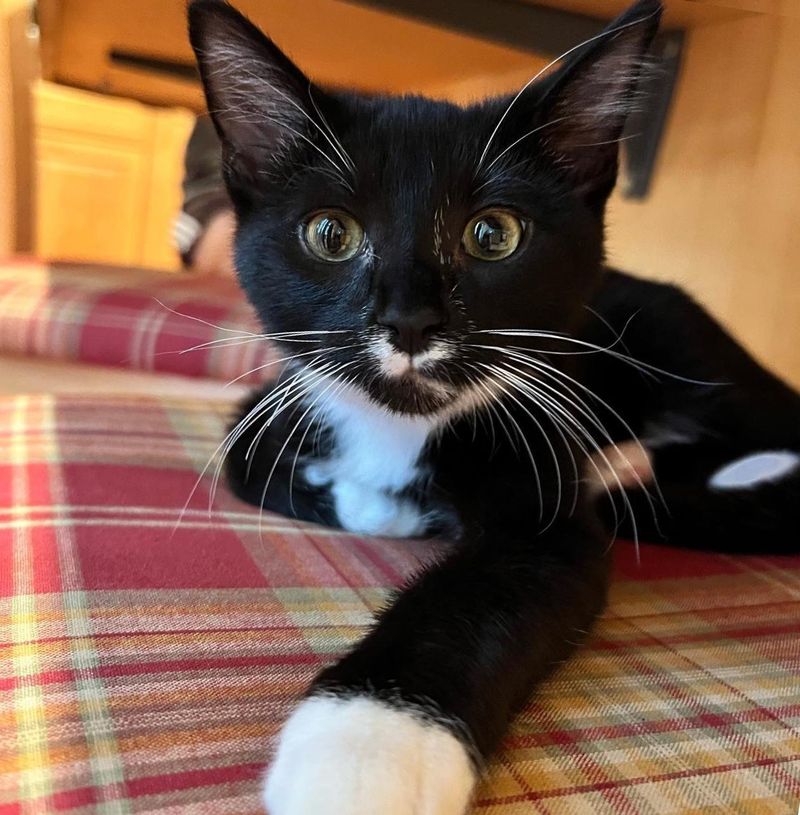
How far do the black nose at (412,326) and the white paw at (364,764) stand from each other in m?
0.28

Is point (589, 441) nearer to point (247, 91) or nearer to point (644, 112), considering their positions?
point (247, 91)

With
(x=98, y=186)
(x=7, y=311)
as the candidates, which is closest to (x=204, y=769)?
(x=7, y=311)

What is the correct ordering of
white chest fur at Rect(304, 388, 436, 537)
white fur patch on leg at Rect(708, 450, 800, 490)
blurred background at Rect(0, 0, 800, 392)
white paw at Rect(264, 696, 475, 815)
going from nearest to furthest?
white paw at Rect(264, 696, 475, 815)
white chest fur at Rect(304, 388, 436, 537)
white fur patch on leg at Rect(708, 450, 800, 490)
blurred background at Rect(0, 0, 800, 392)

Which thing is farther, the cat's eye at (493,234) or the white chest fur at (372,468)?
the white chest fur at (372,468)

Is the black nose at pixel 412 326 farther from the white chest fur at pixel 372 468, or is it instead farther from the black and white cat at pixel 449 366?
the white chest fur at pixel 372 468

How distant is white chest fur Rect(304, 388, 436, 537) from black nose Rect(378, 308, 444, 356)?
0.17 metres

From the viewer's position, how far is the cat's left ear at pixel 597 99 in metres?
0.69

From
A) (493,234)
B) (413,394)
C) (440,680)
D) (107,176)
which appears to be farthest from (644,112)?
(107,176)

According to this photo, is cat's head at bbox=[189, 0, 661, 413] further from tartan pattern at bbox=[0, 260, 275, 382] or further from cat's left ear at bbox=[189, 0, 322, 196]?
tartan pattern at bbox=[0, 260, 275, 382]

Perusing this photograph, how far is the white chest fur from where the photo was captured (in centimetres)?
81

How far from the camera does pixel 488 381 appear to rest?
2.29 feet

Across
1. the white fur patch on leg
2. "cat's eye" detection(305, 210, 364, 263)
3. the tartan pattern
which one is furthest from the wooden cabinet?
the white fur patch on leg

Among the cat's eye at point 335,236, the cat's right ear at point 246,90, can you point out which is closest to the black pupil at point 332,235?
the cat's eye at point 335,236

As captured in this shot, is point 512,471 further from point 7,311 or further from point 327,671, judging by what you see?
point 7,311
